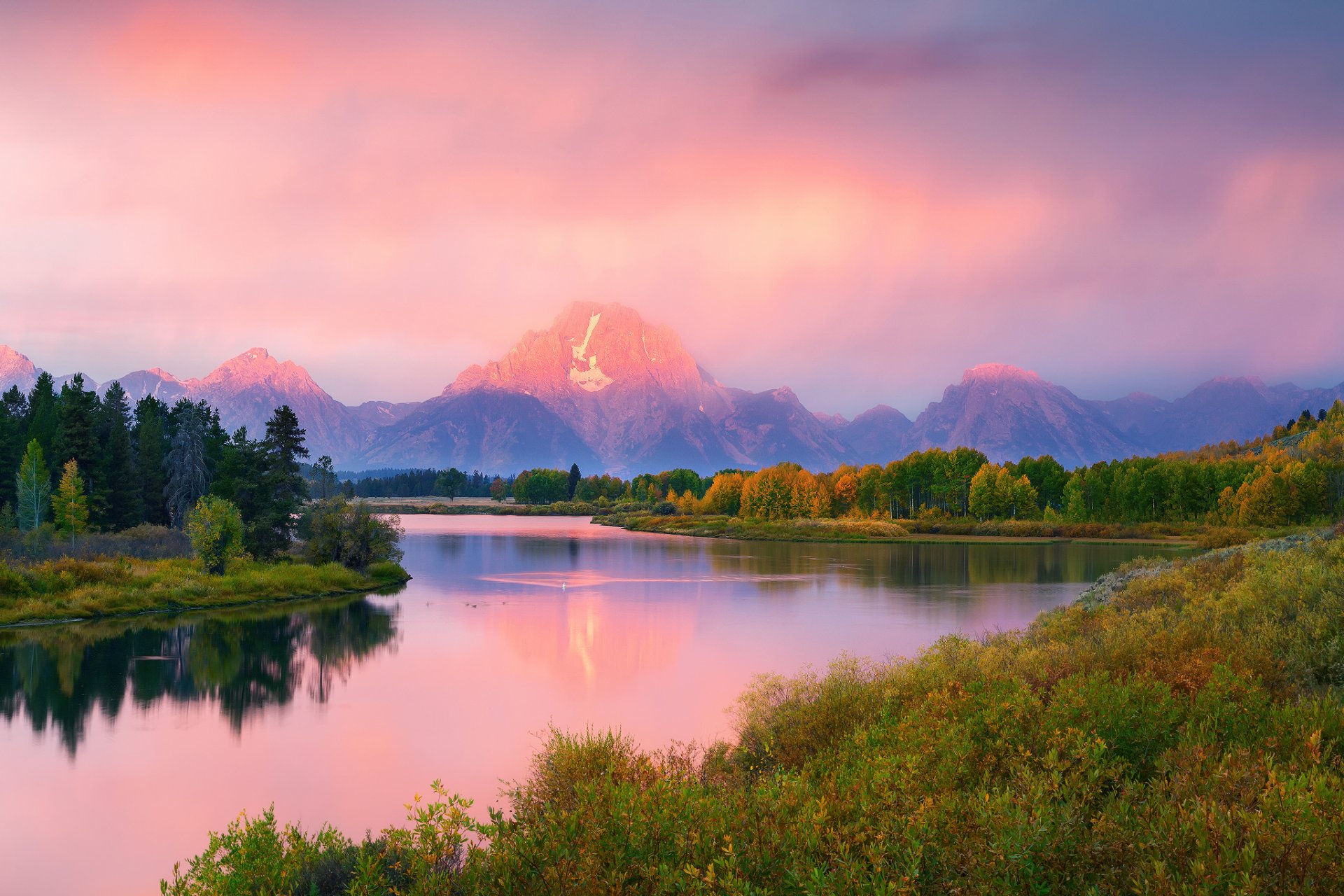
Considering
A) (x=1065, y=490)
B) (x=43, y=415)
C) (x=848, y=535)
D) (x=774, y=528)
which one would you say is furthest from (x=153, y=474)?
(x=1065, y=490)

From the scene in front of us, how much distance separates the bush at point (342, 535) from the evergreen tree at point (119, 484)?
18.1m

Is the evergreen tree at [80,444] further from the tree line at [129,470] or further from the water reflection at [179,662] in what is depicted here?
the water reflection at [179,662]

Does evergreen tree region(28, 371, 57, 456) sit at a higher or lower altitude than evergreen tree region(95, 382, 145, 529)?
higher

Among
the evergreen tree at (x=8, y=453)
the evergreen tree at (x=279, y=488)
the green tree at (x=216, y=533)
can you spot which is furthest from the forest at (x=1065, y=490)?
the evergreen tree at (x=8, y=453)

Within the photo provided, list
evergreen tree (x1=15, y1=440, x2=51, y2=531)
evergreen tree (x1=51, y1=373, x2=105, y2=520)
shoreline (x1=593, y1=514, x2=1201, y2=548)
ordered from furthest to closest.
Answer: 1. shoreline (x1=593, y1=514, x2=1201, y2=548)
2. evergreen tree (x1=51, y1=373, x2=105, y2=520)
3. evergreen tree (x1=15, y1=440, x2=51, y2=531)

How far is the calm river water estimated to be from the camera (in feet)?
54.0

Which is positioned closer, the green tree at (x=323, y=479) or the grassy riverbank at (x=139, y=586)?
the grassy riverbank at (x=139, y=586)

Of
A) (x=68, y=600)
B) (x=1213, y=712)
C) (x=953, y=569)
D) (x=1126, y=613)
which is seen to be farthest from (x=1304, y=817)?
(x=953, y=569)

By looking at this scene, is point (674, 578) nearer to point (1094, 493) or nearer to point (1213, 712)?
point (1213, 712)

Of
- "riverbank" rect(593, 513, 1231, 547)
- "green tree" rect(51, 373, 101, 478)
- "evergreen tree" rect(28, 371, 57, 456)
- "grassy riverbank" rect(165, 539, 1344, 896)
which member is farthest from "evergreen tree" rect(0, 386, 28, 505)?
"riverbank" rect(593, 513, 1231, 547)

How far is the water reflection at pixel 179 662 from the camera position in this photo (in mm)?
24328

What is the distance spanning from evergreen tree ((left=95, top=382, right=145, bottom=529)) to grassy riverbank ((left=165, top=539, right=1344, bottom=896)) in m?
62.3

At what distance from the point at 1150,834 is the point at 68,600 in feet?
143

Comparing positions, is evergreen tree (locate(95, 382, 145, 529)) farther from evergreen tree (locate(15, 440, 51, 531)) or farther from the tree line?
evergreen tree (locate(15, 440, 51, 531))
